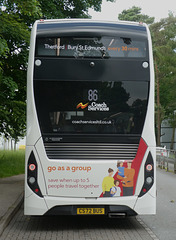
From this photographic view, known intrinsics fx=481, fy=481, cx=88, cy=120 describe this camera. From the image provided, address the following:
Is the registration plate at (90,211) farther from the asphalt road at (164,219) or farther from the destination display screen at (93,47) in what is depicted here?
the destination display screen at (93,47)

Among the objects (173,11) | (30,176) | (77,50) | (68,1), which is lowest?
(30,176)

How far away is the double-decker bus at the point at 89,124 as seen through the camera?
8445 mm

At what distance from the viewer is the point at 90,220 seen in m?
9.93

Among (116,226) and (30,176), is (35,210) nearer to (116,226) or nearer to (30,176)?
(30,176)

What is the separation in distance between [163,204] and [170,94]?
50316 millimetres

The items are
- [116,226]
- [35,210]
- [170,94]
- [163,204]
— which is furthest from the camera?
[170,94]

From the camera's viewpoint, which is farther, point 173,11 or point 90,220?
point 173,11

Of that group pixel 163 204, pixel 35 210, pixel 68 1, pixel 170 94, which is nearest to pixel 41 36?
pixel 35 210

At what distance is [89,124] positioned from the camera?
28.0 ft

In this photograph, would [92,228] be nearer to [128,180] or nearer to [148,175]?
[128,180]

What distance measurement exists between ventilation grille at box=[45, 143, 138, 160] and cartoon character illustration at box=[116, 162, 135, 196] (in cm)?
22

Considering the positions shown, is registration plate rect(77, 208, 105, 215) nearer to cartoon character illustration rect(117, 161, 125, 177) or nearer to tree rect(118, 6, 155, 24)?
cartoon character illustration rect(117, 161, 125, 177)

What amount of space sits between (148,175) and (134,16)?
58.5 meters

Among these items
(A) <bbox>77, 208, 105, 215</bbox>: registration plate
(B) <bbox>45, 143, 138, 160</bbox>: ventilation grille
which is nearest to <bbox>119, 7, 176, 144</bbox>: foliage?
(B) <bbox>45, 143, 138, 160</bbox>: ventilation grille
